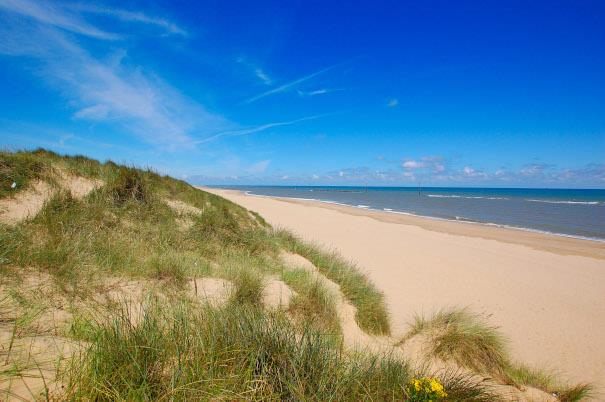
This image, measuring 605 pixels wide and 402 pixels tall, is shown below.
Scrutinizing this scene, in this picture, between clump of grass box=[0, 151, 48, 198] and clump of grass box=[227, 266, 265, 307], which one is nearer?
clump of grass box=[227, 266, 265, 307]

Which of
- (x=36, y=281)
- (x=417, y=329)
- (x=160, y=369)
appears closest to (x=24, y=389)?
(x=160, y=369)

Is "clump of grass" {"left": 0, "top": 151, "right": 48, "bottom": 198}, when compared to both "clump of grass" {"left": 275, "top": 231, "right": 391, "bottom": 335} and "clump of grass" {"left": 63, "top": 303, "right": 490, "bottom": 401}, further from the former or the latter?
"clump of grass" {"left": 275, "top": 231, "right": 391, "bottom": 335}

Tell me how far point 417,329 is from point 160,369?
4.49 metres

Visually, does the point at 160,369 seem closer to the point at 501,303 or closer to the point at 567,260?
the point at 501,303

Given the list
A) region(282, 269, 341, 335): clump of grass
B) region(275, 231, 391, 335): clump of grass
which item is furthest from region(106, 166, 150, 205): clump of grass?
region(282, 269, 341, 335): clump of grass

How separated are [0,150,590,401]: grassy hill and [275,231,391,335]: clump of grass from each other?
0.04 metres

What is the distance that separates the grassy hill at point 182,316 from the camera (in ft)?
6.97

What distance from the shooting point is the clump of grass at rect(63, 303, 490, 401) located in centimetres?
196

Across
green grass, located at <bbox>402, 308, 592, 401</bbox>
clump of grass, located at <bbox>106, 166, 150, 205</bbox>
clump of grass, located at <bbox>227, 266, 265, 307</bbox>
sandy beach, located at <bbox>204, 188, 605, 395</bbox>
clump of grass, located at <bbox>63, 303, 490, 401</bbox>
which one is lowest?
sandy beach, located at <bbox>204, 188, 605, 395</bbox>

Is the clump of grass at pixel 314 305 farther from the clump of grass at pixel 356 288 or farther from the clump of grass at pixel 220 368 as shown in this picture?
the clump of grass at pixel 220 368

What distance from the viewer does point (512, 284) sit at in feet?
29.2

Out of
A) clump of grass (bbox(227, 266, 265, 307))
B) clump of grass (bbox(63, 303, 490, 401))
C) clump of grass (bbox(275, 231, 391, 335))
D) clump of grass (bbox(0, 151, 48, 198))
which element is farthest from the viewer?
clump of grass (bbox(0, 151, 48, 198))

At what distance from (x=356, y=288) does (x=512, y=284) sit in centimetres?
580

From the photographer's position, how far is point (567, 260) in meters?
11.9
